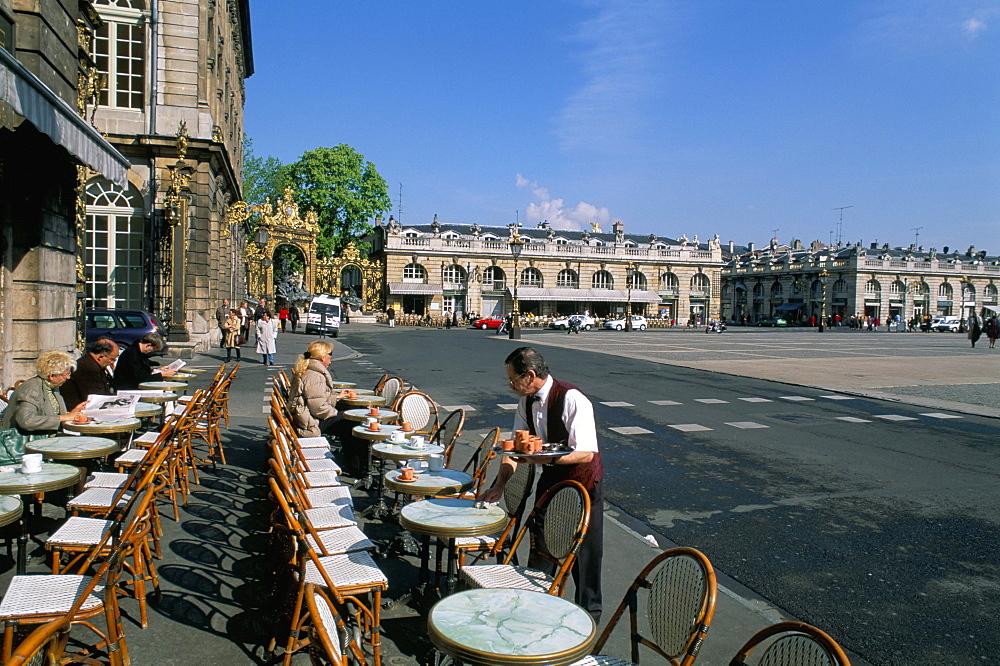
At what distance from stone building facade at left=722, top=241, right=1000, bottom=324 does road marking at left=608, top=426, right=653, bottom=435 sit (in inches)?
3028

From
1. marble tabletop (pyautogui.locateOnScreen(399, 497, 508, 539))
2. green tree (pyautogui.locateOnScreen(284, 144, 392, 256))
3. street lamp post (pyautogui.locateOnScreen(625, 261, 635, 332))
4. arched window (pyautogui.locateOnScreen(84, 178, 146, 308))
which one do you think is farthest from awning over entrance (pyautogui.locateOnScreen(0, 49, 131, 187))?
street lamp post (pyautogui.locateOnScreen(625, 261, 635, 332))

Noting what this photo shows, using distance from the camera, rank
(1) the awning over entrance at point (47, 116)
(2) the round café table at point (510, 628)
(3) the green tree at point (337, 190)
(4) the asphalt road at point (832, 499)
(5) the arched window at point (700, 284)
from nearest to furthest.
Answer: (2) the round café table at point (510, 628)
(4) the asphalt road at point (832, 499)
(1) the awning over entrance at point (47, 116)
(3) the green tree at point (337, 190)
(5) the arched window at point (700, 284)

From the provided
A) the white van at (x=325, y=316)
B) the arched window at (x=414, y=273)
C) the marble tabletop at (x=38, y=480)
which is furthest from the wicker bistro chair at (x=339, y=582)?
the arched window at (x=414, y=273)

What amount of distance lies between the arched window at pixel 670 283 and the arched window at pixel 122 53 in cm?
6172

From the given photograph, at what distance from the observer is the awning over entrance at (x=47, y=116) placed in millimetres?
5430

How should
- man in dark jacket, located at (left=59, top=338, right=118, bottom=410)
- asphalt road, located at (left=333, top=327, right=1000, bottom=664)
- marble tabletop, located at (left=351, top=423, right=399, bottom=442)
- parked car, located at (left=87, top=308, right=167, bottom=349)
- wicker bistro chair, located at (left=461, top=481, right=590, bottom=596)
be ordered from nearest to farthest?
wicker bistro chair, located at (left=461, top=481, right=590, bottom=596) → asphalt road, located at (left=333, top=327, right=1000, bottom=664) → marble tabletop, located at (left=351, top=423, right=399, bottom=442) → man in dark jacket, located at (left=59, top=338, right=118, bottom=410) → parked car, located at (left=87, top=308, right=167, bottom=349)

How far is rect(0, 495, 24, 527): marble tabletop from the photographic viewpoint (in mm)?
3875

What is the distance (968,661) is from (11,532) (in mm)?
6037

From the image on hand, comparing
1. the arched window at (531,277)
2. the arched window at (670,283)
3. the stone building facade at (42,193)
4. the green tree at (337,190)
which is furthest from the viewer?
the arched window at (670,283)

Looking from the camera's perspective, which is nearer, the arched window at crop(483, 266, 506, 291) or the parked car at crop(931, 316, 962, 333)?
the arched window at crop(483, 266, 506, 291)

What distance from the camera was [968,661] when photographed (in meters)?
3.85

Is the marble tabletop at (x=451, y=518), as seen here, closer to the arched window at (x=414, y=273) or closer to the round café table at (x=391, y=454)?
the round café table at (x=391, y=454)

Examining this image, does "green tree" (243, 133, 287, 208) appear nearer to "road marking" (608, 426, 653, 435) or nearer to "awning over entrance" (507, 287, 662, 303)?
"awning over entrance" (507, 287, 662, 303)

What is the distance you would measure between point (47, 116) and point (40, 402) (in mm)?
2513
